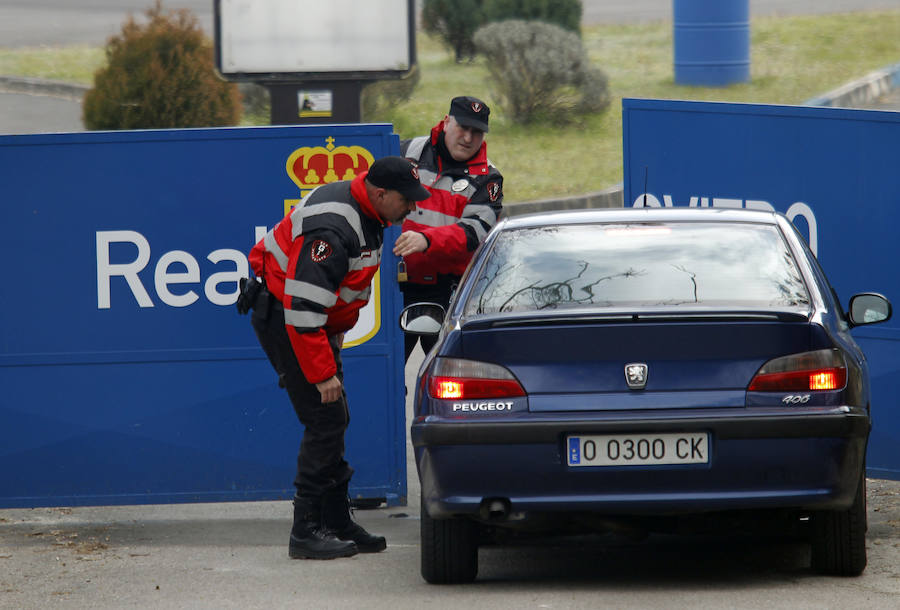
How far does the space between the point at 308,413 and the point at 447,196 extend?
1477 millimetres

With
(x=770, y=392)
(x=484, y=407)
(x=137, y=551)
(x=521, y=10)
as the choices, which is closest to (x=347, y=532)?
(x=137, y=551)

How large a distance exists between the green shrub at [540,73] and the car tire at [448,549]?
1658 centimetres

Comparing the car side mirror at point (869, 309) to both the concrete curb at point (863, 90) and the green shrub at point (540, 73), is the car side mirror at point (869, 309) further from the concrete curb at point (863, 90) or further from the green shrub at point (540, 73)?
the green shrub at point (540, 73)

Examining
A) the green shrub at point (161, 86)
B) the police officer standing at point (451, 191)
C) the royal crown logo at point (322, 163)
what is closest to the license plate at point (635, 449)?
the police officer standing at point (451, 191)

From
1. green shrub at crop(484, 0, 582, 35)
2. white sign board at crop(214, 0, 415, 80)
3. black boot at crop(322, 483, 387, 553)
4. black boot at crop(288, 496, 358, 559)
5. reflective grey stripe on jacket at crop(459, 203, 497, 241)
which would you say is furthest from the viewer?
green shrub at crop(484, 0, 582, 35)

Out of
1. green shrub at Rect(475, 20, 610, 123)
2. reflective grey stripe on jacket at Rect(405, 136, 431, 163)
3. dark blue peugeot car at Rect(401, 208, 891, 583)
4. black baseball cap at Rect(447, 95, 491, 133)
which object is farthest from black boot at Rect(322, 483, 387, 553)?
green shrub at Rect(475, 20, 610, 123)

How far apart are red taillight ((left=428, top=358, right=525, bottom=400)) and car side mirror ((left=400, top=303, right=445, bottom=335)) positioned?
0.77m

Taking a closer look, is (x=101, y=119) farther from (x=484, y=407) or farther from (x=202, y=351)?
(x=484, y=407)

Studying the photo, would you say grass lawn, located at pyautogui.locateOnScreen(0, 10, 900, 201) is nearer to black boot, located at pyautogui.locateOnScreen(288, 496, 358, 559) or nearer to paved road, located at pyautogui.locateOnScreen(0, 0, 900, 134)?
paved road, located at pyautogui.locateOnScreen(0, 0, 900, 134)

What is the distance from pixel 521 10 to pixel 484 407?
21.2m

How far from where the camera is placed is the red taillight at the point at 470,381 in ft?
16.7

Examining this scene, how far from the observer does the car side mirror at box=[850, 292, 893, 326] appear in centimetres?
583

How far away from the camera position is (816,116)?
6922 mm

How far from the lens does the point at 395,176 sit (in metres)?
5.82
